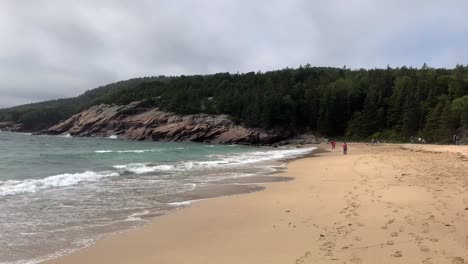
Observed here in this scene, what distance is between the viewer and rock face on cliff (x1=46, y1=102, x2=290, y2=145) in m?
95.9

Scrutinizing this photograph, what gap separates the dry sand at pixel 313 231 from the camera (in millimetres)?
7246

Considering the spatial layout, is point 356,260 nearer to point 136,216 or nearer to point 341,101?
point 136,216

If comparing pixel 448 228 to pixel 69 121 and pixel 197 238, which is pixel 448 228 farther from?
pixel 69 121

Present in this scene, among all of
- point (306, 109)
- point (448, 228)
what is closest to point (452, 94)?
point (306, 109)

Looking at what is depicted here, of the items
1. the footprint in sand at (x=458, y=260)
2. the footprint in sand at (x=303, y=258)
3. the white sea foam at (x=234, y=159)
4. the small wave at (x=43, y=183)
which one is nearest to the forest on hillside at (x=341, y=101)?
the white sea foam at (x=234, y=159)

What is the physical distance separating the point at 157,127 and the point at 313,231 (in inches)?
4080

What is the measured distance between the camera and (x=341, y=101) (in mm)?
102375

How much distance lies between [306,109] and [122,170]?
83.1 m

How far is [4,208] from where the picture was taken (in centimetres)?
1334

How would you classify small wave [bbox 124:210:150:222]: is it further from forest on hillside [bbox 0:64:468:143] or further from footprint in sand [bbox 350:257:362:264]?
forest on hillside [bbox 0:64:468:143]

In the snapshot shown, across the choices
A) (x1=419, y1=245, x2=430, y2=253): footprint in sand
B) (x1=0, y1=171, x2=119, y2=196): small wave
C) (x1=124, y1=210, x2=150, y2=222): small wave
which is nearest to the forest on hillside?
(x1=0, y1=171, x2=119, y2=196): small wave

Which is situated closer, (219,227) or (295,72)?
(219,227)

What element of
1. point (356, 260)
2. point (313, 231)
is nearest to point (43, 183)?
point (313, 231)

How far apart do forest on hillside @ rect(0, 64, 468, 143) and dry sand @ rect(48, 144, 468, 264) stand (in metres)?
65.3
